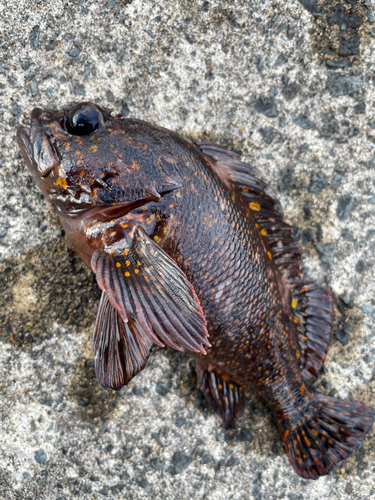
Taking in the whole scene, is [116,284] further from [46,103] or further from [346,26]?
[346,26]

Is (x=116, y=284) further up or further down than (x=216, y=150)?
further down

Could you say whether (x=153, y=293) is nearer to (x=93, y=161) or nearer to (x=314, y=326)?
(x=93, y=161)

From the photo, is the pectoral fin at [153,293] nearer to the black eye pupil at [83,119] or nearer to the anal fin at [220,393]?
the black eye pupil at [83,119]

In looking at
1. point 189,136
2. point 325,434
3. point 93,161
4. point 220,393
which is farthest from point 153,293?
point 325,434

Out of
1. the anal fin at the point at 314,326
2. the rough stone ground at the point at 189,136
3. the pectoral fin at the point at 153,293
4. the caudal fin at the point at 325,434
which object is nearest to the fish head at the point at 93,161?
the pectoral fin at the point at 153,293

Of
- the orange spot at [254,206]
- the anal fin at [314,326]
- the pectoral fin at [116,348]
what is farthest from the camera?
the anal fin at [314,326]

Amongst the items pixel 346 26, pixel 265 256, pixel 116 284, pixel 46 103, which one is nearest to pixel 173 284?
pixel 116 284

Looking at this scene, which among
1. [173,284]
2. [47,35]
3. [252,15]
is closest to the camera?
[173,284]

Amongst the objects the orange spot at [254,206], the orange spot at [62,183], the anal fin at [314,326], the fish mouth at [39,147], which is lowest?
the anal fin at [314,326]
